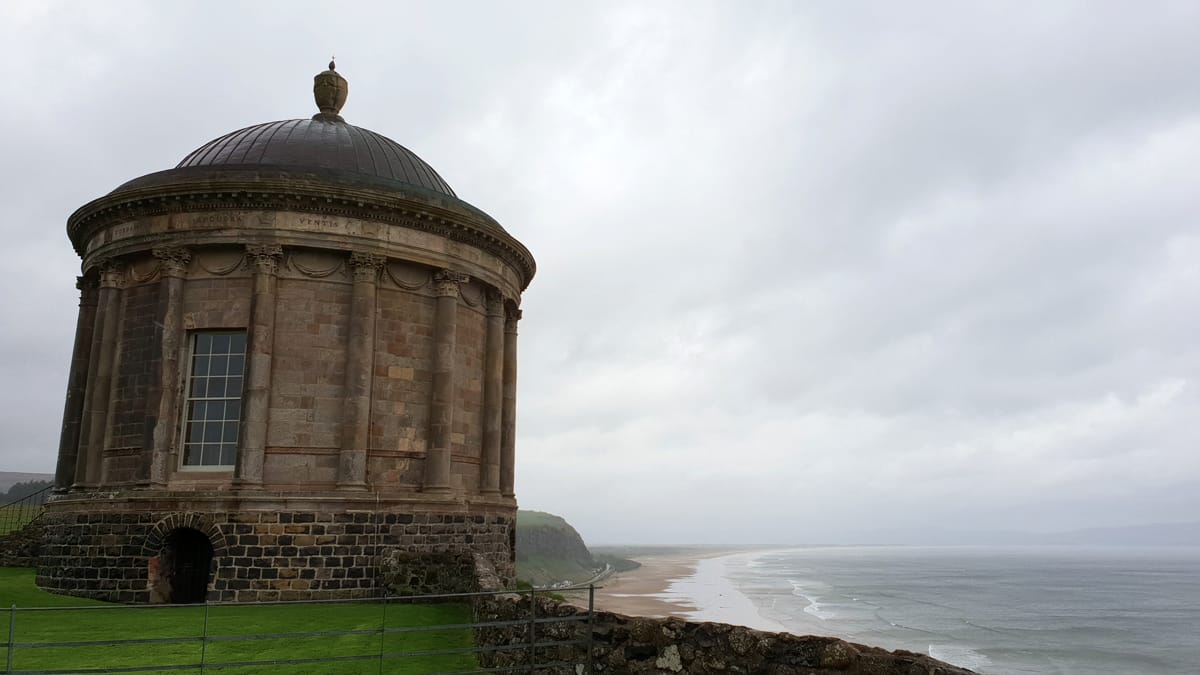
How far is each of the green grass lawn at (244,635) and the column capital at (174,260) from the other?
22.6 ft

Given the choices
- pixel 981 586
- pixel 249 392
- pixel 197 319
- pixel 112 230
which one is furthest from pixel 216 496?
pixel 981 586

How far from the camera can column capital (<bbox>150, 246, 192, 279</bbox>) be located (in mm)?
19156

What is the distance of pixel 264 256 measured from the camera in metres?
19.0

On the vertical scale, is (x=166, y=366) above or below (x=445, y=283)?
below

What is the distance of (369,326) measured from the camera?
1938cm

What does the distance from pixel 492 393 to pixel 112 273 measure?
356 inches

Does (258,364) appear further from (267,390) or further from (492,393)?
(492,393)

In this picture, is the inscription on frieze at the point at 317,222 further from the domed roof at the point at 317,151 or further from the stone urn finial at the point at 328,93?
the stone urn finial at the point at 328,93

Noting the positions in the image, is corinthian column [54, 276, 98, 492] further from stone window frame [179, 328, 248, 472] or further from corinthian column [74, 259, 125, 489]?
stone window frame [179, 328, 248, 472]

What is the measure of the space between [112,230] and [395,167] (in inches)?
260

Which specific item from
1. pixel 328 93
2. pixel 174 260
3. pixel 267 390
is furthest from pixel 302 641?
pixel 328 93

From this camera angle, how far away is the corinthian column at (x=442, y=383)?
19.7 m

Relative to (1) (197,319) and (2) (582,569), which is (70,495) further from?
(2) (582,569)

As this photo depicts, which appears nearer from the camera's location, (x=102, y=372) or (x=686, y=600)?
(x=102, y=372)
